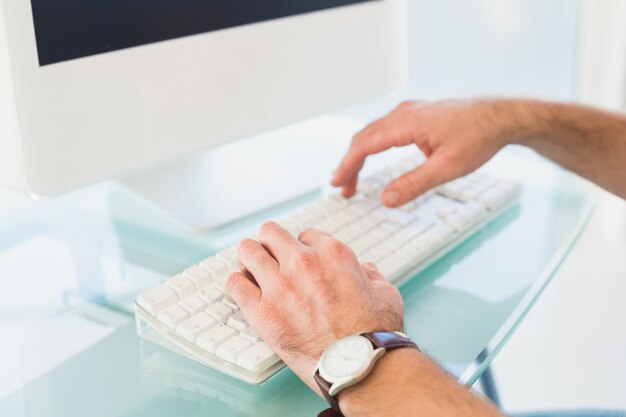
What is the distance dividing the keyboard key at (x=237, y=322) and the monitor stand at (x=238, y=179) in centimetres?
26

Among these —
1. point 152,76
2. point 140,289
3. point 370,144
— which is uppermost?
point 152,76

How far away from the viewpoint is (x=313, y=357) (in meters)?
0.56

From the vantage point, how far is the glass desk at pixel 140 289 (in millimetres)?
585

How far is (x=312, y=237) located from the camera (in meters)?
0.68

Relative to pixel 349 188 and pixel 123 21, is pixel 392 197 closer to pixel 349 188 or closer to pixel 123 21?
pixel 349 188

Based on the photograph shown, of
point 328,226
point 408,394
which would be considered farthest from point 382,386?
point 328,226

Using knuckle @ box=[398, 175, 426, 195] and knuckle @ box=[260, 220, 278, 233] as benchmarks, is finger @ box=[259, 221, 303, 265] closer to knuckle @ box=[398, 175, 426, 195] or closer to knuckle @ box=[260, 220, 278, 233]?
knuckle @ box=[260, 220, 278, 233]

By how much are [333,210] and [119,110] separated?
0.81 feet

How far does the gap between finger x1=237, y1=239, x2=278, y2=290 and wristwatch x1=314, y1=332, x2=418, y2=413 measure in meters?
0.09

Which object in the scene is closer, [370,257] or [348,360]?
[348,360]

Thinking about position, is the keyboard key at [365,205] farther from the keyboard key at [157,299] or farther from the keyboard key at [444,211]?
the keyboard key at [157,299]

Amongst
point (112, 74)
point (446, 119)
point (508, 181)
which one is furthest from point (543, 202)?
point (112, 74)

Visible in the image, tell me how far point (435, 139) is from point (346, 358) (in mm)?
371

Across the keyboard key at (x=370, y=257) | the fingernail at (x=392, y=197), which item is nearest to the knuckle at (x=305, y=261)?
the keyboard key at (x=370, y=257)
